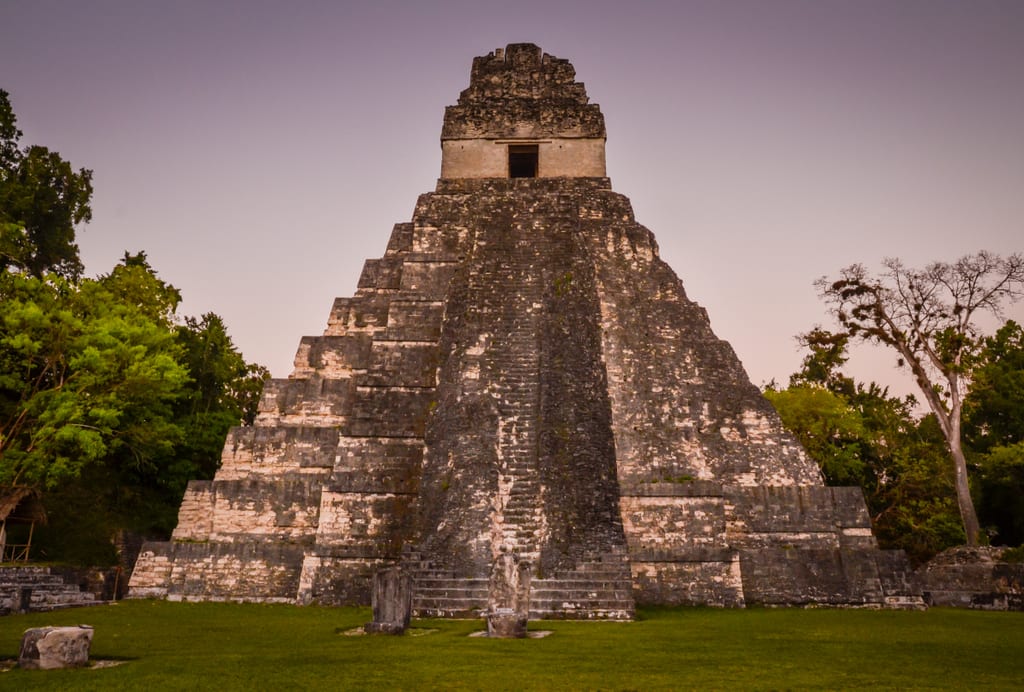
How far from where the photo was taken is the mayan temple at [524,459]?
11.3 meters

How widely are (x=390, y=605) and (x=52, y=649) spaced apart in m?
3.40

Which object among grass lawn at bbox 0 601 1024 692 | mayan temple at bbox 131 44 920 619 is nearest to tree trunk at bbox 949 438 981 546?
mayan temple at bbox 131 44 920 619

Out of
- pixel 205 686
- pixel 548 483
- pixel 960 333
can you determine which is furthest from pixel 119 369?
pixel 960 333

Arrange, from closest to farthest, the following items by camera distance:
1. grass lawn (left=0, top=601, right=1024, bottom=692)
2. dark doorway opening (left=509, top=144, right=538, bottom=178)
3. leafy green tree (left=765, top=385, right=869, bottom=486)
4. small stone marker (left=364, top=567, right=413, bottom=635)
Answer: grass lawn (left=0, top=601, right=1024, bottom=692)
small stone marker (left=364, top=567, right=413, bottom=635)
dark doorway opening (left=509, top=144, right=538, bottom=178)
leafy green tree (left=765, top=385, right=869, bottom=486)

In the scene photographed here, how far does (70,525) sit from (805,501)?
1822cm

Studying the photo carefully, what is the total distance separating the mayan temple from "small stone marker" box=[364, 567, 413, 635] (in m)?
1.04

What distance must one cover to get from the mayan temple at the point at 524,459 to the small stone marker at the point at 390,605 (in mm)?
1037

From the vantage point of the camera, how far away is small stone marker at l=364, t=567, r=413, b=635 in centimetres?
841


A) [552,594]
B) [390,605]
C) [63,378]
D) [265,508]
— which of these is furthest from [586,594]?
[63,378]

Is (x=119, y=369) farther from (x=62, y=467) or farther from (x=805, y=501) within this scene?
(x=805, y=501)

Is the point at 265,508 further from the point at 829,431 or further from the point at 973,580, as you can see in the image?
the point at 829,431

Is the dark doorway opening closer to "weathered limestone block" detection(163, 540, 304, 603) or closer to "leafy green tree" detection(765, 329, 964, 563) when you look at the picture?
"leafy green tree" detection(765, 329, 964, 563)

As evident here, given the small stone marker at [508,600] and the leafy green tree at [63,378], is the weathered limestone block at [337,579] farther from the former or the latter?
the leafy green tree at [63,378]

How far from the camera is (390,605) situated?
8461 millimetres
